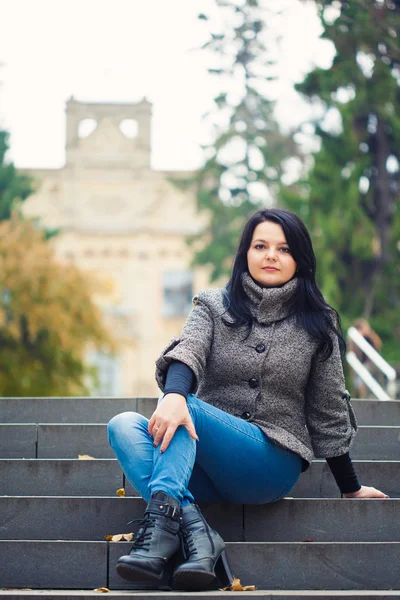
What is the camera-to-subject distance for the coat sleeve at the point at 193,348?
3.41 meters

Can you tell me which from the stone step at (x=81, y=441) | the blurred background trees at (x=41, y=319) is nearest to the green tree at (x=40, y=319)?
the blurred background trees at (x=41, y=319)

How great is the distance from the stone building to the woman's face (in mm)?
24440

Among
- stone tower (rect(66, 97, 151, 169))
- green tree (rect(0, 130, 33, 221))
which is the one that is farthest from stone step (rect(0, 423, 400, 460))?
stone tower (rect(66, 97, 151, 169))

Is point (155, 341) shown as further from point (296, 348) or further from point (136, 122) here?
point (296, 348)

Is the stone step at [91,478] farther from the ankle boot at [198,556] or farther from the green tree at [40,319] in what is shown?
the green tree at [40,319]

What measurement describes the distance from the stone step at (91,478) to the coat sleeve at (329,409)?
0.59 m

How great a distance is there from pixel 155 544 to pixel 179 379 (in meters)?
0.54

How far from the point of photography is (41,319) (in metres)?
15.4

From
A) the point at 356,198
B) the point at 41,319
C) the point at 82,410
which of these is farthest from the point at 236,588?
the point at 41,319

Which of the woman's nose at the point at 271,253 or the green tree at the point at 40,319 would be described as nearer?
the woman's nose at the point at 271,253

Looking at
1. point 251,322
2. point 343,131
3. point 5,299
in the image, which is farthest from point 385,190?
point 251,322

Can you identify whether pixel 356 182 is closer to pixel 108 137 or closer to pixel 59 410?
pixel 59 410

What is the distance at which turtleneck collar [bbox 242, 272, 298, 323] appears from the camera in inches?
144

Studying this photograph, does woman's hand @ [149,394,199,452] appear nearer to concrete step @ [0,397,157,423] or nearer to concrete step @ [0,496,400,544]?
concrete step @ [0,496,400,544]
